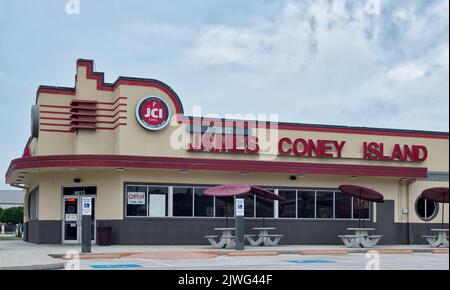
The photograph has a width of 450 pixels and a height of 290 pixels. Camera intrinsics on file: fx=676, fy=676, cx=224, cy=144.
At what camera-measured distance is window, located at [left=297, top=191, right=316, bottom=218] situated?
3028 centimetres

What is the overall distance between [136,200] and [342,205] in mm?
9540

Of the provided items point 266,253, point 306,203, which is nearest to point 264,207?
point 306,203

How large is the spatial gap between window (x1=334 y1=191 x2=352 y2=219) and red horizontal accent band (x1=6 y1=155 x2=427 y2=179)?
3.97 feet

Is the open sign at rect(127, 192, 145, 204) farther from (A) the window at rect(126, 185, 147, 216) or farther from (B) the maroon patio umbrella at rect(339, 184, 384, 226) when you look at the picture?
(B) the maroon patio umbrella at rect(339, 184, 384, 226)

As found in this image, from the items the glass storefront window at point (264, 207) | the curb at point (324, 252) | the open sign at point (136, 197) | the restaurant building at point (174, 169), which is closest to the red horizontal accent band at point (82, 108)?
the restaurant building at point (174, 169)

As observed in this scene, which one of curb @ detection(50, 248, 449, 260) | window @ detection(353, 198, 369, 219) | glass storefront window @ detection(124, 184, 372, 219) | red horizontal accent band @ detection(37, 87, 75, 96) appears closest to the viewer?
curb @ detection(50, 248, 449, 260)

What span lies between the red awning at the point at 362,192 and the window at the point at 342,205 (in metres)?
2.97

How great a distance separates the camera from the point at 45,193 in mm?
28844

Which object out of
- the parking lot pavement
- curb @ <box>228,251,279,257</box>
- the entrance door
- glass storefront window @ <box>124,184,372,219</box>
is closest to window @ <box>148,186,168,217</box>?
glass storefront window @ <box>124,184,372,219</box>

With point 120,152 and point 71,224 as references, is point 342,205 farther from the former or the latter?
point 71,224

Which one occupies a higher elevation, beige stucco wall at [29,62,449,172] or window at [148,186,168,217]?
beige stucco wall at [29,62,449,172]
